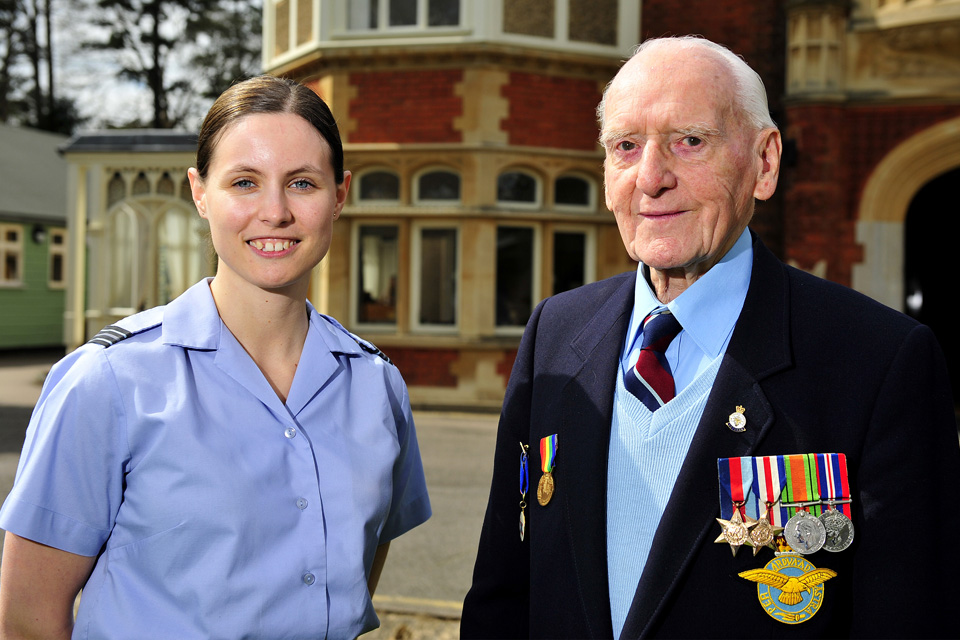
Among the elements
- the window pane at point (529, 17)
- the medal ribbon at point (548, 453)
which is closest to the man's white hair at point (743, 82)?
the medal ribbon at point (548, 453)

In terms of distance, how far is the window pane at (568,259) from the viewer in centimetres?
1306

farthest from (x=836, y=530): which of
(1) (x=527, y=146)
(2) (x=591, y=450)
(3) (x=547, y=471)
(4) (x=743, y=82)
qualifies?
(1) (x=527, y=146)

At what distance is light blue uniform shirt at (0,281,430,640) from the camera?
175cm

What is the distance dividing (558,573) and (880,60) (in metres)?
11.5

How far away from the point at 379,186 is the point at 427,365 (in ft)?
8.77

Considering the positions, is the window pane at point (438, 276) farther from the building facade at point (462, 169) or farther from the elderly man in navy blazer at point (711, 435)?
the elderly man in navy blazer at point (711, 435)

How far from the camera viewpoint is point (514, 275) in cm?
1285

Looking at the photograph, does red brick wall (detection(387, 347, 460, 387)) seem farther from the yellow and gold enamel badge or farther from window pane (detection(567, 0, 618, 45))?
the yellow and gold enamel badge

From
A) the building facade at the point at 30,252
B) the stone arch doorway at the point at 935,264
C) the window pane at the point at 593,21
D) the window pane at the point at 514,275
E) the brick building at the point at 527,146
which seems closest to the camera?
the brick building at the point at 527,146

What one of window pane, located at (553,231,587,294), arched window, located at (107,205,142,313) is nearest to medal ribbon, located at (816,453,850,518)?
window pane, located at (553,231,587,294)

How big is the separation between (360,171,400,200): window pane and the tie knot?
436 inches

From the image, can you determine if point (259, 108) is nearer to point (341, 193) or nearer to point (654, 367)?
point (341, 193)

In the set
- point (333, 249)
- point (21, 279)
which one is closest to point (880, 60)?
point (333, 249)

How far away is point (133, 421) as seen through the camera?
177cm
